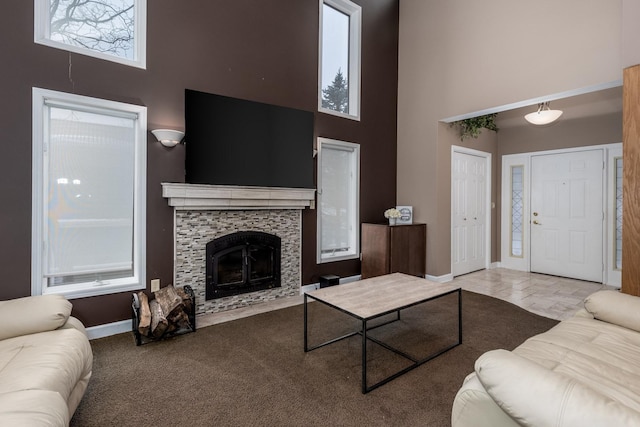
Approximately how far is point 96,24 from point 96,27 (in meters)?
0.03

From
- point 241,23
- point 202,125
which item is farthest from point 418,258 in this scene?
point 241,23

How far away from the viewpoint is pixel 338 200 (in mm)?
4555

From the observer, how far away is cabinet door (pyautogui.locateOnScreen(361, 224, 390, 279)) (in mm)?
4316

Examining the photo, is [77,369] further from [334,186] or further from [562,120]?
[562,120]

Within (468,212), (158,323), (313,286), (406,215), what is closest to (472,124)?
(468,212)

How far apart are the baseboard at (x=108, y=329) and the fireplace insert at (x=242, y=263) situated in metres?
0.74

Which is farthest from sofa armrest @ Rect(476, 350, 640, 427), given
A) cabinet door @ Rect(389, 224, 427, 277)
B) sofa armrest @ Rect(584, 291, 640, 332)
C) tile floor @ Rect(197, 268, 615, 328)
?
cabinet door @ Rect(389, 224, 427, 277)

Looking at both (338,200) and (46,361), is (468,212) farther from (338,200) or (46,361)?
(46,361)

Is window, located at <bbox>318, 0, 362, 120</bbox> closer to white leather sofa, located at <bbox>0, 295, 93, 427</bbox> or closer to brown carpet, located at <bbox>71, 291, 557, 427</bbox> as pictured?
brown carpet, located at <bbox>71, 291, 557, 427</bbox>

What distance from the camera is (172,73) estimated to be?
3.12 meters

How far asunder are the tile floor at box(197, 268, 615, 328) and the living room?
0.55 m

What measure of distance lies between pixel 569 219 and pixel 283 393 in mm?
5254

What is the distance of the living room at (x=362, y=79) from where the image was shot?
2.51 meters

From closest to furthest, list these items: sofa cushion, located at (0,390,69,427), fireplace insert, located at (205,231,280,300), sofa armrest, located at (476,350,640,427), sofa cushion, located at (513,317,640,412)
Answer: sofa armrest, located at (476,350,640,427) < sofa cushion, located at (0,390,69,427) < sofa cushion, located at (513,317,640,412) < fireplace insert, located at (205,231,280,300)
